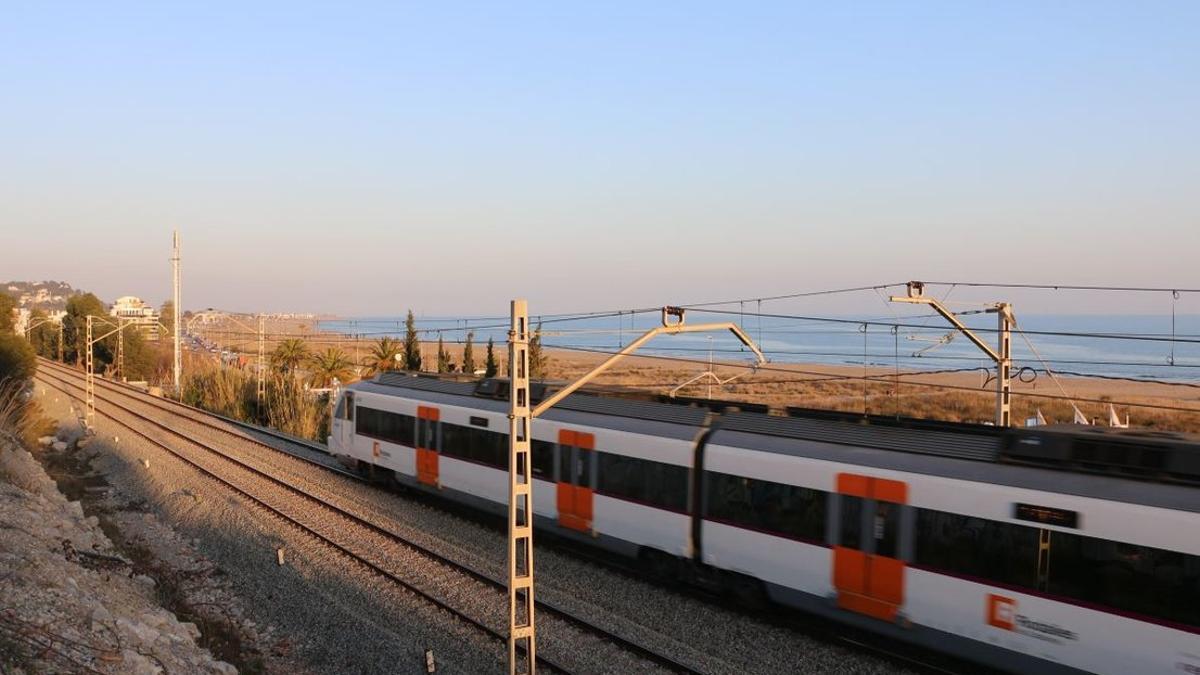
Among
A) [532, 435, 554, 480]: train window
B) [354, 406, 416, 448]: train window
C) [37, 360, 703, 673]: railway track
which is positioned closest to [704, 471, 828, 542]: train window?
[37, 360, 703, 673]: railway track

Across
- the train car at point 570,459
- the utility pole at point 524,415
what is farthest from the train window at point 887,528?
the train car at point 570,459

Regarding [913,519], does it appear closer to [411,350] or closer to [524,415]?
[524,415]

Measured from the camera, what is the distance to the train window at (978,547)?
10.3 metres

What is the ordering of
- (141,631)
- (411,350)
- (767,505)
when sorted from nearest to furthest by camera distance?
(141,631) → (767,505) → (411,350)

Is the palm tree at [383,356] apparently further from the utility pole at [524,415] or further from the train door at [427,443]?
the utility pole at [524,415]

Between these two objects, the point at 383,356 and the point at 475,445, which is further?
the point at 383,356

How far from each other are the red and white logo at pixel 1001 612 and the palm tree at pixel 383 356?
50603 millimetres

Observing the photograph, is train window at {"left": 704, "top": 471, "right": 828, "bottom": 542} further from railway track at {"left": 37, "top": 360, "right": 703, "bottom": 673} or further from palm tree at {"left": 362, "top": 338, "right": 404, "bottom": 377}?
palm tree at {"left": 362, "top": 338, "right": 404, "bottom": 377}

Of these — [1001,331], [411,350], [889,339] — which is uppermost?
[1001,331]

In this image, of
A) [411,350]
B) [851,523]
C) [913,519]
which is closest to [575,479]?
[851,523]

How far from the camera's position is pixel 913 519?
37.4ft

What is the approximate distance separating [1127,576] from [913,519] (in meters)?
2.51

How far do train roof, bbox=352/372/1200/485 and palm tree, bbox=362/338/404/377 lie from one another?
42982 mm

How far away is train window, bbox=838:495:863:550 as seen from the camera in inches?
472
